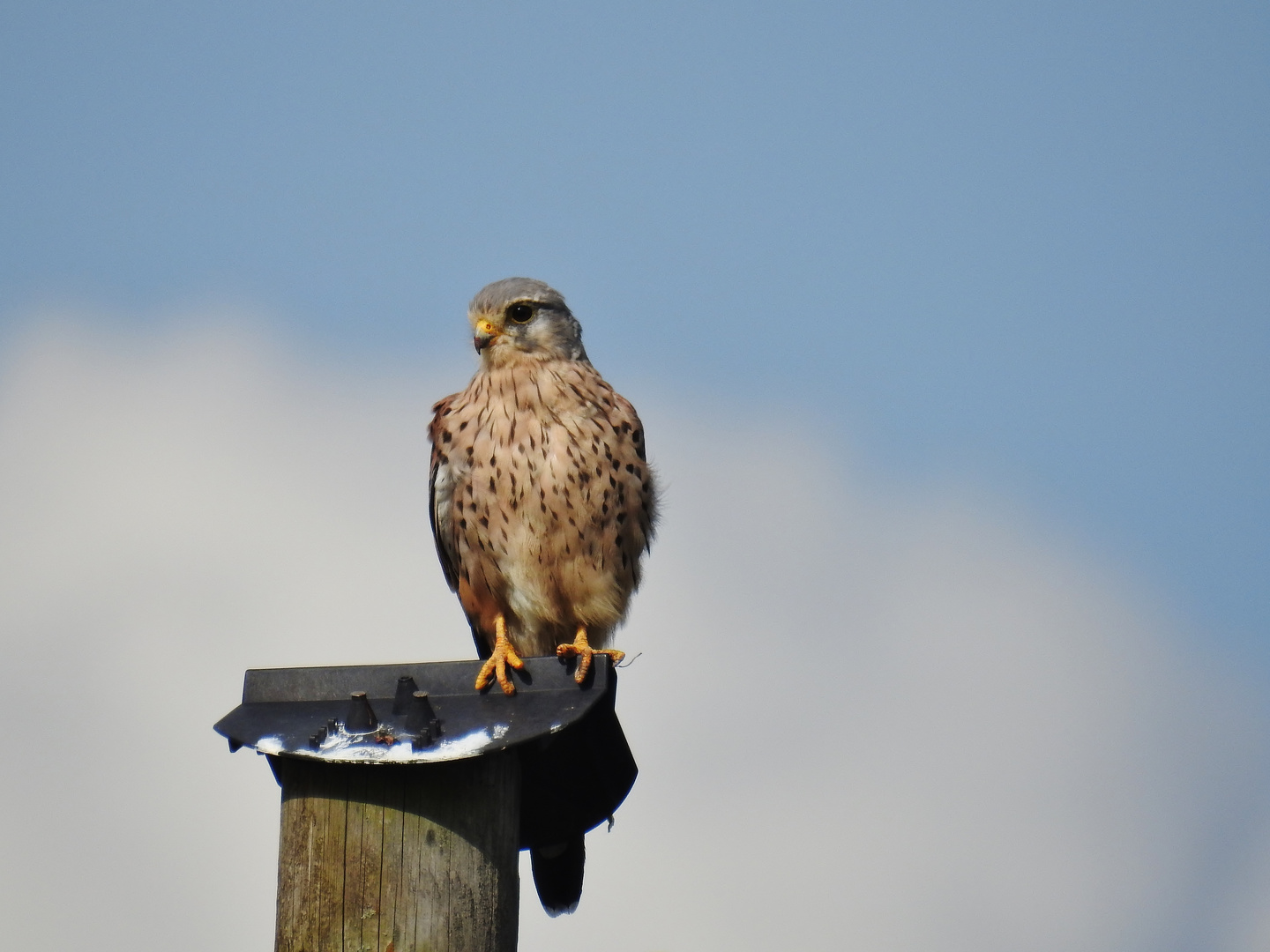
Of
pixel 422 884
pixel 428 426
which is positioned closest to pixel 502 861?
pixel 422 884

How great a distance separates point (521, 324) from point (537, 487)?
73cm

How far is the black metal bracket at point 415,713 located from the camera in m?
3.48

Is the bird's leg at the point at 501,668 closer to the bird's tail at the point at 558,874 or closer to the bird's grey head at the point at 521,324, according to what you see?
the bird's tail at the point at 558,874

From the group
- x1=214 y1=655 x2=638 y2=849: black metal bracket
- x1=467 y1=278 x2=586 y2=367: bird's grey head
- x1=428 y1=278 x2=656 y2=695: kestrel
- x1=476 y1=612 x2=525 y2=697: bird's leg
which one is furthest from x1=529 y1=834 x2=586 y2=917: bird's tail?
x1=467 y1=278 x2=586 y2=367: bird's grey head

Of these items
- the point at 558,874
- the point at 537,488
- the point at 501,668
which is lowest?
the point at 558,874

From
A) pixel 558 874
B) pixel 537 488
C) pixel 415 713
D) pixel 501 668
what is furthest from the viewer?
pixel 537 488

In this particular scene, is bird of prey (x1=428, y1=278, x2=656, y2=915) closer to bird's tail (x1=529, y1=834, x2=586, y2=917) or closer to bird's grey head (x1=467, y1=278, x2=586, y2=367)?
bird's grey head (x1=467, y1=278, x2=586, y2=367)

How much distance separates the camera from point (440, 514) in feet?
17.4

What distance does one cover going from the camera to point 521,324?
5434 millimetres

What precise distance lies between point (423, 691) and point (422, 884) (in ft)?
1.68

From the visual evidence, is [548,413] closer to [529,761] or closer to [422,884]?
[529,761]

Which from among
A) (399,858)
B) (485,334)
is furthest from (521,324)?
(399,858)

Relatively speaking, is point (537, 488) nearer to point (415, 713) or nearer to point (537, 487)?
point (537, 487)

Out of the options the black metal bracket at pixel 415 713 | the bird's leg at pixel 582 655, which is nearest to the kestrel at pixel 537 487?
the bird's leg at pixel 582 655
